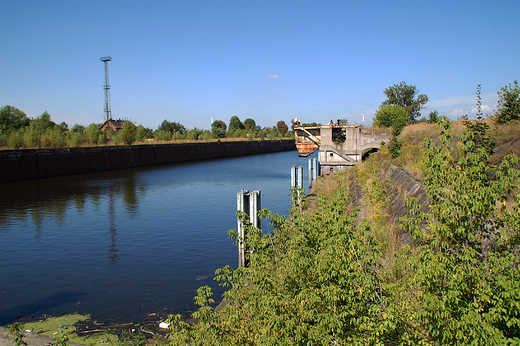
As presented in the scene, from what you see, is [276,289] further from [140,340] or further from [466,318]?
[140,340]

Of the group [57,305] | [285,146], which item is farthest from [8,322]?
[285,146]

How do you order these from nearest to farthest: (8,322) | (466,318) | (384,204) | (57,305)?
(466,318) → (8,322) → (57,305) → (384,204)

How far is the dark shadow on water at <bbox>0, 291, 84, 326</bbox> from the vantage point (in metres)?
7.63

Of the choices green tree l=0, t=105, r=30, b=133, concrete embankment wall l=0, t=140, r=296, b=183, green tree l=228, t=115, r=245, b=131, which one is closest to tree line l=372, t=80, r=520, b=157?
concrete embankment wall l=0, t=140, r=296, b=183

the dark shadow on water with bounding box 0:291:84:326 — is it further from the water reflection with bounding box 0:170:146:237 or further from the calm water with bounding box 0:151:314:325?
the water reflection with bounding box 0:170:146:237

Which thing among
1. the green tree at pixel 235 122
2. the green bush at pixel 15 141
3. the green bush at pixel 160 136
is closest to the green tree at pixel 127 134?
the green bush at pixel 15 141

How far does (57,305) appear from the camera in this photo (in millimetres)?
8172

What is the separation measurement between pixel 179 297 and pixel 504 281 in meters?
6.76

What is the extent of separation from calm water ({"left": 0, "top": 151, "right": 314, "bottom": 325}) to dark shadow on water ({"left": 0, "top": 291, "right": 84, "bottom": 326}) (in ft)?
0.07

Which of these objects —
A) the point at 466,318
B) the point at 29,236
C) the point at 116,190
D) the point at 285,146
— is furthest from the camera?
the point at 285,146

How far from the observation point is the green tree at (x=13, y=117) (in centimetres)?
5212

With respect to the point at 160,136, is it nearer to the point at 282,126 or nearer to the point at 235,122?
the point at 235,122

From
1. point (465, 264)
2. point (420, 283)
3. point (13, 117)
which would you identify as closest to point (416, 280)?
point (420, 283)

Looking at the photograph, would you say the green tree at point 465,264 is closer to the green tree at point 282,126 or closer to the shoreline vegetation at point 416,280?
the shoreline vegetation at point 416,280
